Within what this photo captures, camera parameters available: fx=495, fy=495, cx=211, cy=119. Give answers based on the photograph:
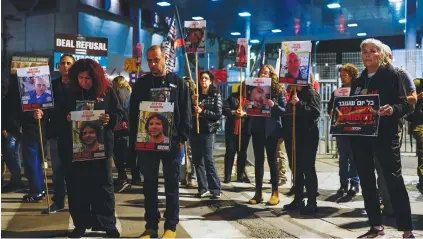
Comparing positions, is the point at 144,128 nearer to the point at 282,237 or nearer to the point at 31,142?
the point at 282,237

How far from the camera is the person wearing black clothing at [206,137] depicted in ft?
26.2

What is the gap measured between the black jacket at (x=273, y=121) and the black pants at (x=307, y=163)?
0.37 meters

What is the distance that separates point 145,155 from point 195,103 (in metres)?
2.86

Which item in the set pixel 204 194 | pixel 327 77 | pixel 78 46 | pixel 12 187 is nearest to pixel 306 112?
pixel 204 194

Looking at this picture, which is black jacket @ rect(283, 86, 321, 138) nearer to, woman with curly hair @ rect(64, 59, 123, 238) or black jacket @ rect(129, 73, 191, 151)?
black jacket @ rect(129, 73, 191, 151)

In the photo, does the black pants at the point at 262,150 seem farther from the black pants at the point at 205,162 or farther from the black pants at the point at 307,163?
the black pants at the point at 205,162

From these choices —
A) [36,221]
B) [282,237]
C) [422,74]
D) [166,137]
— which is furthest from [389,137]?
[422,74]

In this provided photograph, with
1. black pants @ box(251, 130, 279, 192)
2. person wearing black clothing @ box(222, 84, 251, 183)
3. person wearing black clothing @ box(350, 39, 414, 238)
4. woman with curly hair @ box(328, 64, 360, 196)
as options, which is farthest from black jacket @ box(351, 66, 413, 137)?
person wearing black clothing @ box(222, 84, 251, 183)

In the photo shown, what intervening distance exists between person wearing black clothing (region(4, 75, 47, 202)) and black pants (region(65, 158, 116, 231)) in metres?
2.57

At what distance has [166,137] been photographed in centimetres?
512

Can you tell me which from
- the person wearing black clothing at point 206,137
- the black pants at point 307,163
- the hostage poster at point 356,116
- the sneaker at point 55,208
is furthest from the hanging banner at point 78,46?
the hostage poster at point 356,116

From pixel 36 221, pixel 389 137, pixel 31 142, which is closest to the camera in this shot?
pixel 389 137

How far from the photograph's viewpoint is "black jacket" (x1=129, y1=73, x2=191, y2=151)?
5.32 m

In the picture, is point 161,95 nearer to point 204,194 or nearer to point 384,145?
point 384,145
